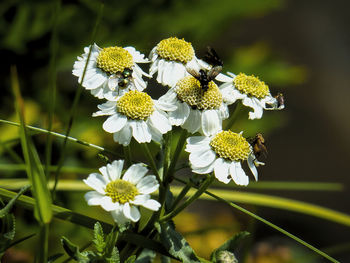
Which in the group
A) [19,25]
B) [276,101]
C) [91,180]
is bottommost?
[91,180]

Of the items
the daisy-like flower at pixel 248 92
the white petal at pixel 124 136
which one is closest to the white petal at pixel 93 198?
the white petal at pixel 124 136

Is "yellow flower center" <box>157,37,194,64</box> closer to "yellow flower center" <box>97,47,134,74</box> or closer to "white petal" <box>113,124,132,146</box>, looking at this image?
"yellow flower center" <box>97,47,134,74</box>

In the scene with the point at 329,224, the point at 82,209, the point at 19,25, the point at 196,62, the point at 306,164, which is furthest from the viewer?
the point at 306,164

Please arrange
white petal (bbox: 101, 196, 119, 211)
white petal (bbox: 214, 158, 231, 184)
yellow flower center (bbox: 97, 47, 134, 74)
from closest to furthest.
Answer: white petal (bbox: 101, 196, 119, 211) < white petal (bbox: 214, 158, 231, 184) < yellow flower center (bbox: 97, 47, 134, 74)

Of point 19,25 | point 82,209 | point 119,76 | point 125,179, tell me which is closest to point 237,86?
point 119,76

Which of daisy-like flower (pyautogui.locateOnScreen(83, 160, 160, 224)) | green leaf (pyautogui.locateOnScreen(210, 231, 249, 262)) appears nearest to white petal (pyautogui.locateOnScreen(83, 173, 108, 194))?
daisy-like flower (pyautogui.locateOnScreen(83, 160, 160, 224))

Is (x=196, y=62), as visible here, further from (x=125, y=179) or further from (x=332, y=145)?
(x=332, y=145)

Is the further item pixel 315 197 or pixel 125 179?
pixel 315 197
